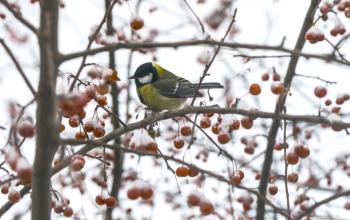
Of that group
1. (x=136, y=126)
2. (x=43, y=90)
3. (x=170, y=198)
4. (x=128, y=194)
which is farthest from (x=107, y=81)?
(x=170, y=198)

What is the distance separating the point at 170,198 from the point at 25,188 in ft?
13.1

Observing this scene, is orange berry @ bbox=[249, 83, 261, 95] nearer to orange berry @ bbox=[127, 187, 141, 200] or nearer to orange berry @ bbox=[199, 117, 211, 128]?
orange berry @ bbox=[199, 117, 211, 128]

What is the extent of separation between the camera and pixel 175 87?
5699mm

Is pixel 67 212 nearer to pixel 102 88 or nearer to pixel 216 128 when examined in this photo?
pixel 102 88

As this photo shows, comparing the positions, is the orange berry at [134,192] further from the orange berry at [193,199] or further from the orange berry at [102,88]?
the orange berry at [102,88]

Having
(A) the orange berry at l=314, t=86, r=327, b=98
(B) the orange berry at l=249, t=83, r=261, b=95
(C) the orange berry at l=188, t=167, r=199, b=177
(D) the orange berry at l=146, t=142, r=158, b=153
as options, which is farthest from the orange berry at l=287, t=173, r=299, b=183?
(D) the orange berry at l=146, t=142, r=158, b=153

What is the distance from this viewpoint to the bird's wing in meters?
5.34

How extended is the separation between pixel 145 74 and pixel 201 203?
12.0 feet

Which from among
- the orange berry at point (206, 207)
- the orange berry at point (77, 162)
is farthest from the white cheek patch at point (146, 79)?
the orange berry at point (206, 207)

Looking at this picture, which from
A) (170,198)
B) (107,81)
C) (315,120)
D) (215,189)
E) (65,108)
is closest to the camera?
(65,108)

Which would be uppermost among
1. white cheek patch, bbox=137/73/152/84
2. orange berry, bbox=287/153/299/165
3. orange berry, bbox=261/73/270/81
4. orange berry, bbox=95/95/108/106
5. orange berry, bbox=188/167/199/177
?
white cheek patch, bbox=137/73/152/84

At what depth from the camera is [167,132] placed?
629 cm

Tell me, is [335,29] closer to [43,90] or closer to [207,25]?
[207,25]

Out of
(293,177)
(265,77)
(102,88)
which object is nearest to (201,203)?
(102,88)
